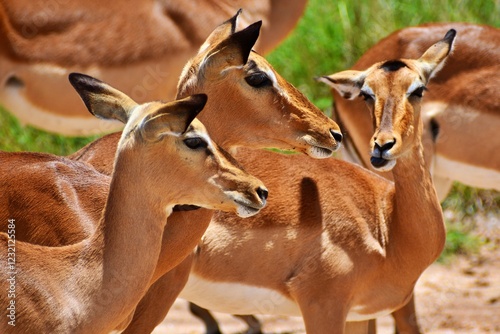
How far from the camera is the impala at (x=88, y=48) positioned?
7477mm

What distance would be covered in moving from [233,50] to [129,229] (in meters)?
1.01

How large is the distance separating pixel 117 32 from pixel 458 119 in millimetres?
2296

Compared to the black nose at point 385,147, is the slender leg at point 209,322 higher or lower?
lower

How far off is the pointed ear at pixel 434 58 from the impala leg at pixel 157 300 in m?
1.64

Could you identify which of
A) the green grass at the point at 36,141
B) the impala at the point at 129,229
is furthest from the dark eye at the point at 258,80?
the green grass at the point at 36,141

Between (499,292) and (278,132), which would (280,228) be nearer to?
(278,132)

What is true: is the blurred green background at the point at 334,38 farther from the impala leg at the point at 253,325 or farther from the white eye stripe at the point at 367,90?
the white eye stripe at the point at 367,90

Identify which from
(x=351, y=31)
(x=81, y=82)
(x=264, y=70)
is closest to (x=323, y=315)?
(x=264, y=70)

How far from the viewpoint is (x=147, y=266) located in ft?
13.5

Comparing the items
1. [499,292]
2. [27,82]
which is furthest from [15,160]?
[499,292]

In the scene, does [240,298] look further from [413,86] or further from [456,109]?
[456,109]

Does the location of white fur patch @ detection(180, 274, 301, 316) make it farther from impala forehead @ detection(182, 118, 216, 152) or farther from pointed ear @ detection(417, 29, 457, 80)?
impala forehead @ detection(182, 118, 216, 152)

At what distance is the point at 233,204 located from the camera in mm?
4047

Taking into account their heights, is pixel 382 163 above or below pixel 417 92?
below
